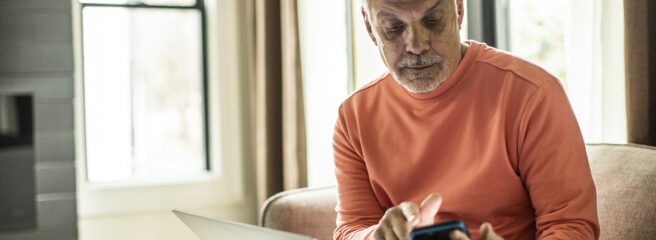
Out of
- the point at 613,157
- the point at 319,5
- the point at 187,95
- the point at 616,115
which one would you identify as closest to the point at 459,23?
the point at 613,157

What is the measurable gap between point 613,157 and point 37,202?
94.5 inches

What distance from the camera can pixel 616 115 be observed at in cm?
151

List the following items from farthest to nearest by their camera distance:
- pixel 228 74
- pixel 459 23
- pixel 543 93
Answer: pixel 228 74
pixel 459 23
pixel 543 93

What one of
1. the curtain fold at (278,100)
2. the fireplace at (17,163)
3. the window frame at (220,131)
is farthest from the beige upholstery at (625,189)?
the fireplace at (17,163)

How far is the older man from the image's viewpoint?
109 centimetres

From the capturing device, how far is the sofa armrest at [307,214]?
1679mm

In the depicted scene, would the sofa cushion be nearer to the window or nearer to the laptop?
the window

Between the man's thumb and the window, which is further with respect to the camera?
the window

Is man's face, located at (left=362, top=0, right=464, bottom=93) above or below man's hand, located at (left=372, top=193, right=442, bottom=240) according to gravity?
above

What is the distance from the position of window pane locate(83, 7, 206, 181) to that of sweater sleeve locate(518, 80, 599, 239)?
252 cm


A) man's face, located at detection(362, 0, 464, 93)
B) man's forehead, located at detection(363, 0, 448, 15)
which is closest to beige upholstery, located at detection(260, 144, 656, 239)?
man's face, located at detection(362, 0, 464, 93)

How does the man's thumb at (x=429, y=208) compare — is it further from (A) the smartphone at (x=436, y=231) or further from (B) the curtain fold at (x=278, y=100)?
(B) the curtain fold at (x=278, y=100)

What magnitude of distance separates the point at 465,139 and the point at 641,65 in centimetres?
45

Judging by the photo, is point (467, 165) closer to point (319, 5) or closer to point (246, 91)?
point (319, 5)
